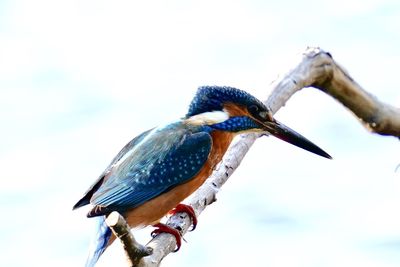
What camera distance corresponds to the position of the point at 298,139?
2.94 meters

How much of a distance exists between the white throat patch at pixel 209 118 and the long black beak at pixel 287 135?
0.12 meters

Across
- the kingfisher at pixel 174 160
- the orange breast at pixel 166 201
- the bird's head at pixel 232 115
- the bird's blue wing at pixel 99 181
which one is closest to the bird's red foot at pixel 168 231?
the kingfisher at pixel 174 160

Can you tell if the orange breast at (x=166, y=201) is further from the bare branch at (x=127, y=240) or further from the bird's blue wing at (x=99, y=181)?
the bare branch at (x=127, y=240)

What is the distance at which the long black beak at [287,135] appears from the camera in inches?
113

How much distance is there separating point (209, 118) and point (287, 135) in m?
0.23

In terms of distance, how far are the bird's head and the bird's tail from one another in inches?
19.5

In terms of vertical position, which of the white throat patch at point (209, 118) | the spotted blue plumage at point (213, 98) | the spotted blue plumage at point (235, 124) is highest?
the spotted blue plumage at point (213, 98)

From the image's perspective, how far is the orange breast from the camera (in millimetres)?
2709

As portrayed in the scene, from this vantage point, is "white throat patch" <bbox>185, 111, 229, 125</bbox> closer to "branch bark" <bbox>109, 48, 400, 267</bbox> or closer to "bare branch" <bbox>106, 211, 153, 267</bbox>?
"branch bark" <bbox>109, 48, 400, 267</bbox>

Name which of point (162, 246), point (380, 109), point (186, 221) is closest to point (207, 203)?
point (186, 221)

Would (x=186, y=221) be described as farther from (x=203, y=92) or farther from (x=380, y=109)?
(x=380, y=109)

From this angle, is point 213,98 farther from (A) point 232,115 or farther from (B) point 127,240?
(B) point 127,240

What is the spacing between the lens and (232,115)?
114 inches

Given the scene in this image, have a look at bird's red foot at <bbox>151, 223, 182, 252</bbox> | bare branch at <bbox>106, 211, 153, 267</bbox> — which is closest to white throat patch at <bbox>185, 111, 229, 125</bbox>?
bird's red foot at <bbox>151, 223, 182, 252</bbox>
